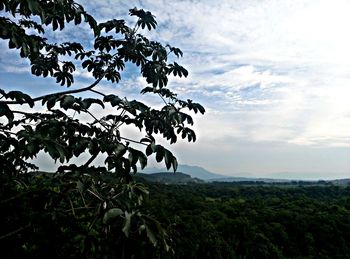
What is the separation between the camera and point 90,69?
4.42 meters

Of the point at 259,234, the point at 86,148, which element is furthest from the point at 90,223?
the point at 259,234

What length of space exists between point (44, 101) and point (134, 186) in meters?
1.14

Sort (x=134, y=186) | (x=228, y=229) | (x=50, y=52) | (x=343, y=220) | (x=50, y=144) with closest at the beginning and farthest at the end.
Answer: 1. (x=50, y=144)
2. (x=134, y=186)
3. (x=50, y=52)
4. (x=228, y=229)
5. (x=343, y=220)

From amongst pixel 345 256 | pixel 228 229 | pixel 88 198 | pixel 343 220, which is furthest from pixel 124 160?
pixel 343 220

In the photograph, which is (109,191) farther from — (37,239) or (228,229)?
(228,229)

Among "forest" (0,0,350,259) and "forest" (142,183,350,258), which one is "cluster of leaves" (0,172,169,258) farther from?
"forest" (142,183,350,258)

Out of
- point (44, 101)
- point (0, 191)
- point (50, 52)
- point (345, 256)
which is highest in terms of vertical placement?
point (50, 52)

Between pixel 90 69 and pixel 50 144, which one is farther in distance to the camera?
pixel 90 69

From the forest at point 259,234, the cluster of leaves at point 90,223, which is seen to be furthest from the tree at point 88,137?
the forest at point 259,234

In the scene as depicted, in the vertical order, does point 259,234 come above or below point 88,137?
below

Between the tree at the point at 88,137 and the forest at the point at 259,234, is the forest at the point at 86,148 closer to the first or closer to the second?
the tree at the point at 88,137

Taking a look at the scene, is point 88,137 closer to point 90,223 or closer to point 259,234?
point 90,223

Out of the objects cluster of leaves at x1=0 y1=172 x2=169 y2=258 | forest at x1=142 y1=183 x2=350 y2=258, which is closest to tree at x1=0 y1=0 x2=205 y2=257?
cluster of leaves at x1=0 y1=172 x2=169 y2=258

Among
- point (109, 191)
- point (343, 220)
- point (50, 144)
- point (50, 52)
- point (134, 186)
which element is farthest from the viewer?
point (343, 220)
